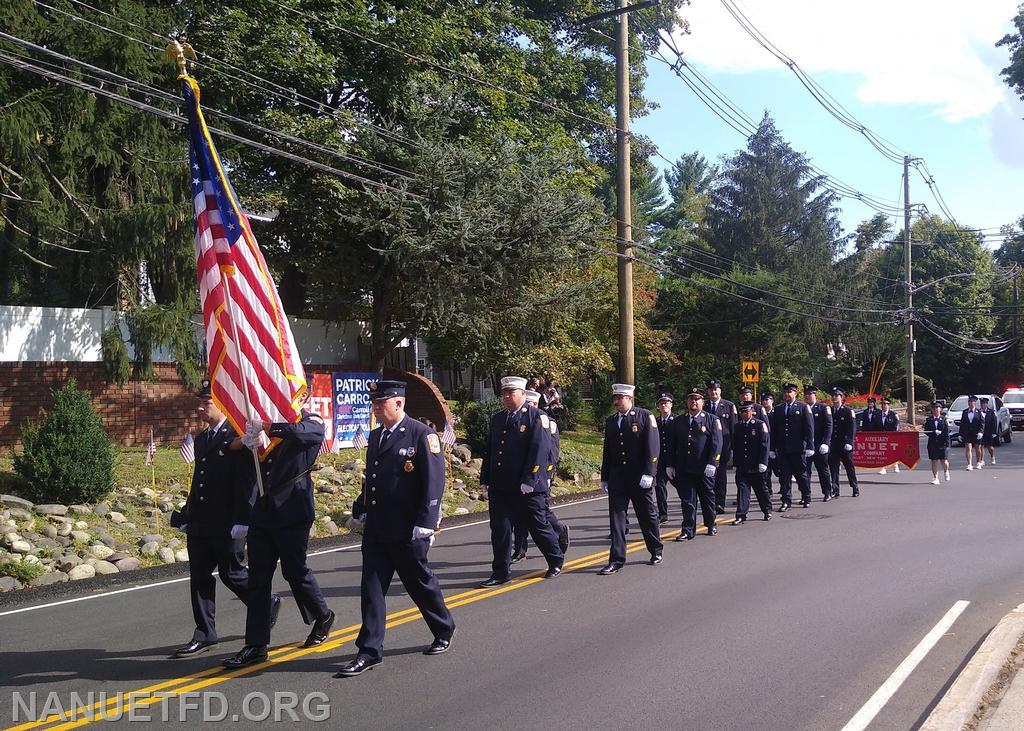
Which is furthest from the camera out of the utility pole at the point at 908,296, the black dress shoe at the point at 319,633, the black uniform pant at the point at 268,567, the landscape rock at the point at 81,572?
the utility pole at the point at 908,296

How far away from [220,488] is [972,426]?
21.5m

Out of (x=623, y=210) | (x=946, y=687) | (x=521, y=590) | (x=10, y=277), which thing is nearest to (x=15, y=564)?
(x=521, y=590)

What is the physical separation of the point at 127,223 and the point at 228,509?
10.1 m

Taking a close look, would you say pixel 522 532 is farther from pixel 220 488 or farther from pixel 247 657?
pixel 247 657

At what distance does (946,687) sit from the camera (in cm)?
593

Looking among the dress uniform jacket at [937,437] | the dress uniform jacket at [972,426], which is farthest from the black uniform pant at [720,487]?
the dress uniform jacket at [972,426]

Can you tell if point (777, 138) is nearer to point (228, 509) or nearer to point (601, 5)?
point (601, 5)

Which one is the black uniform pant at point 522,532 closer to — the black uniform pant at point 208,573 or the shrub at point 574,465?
the black uniform pant at point 208,573

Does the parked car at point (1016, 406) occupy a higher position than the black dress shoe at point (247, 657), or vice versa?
the parked car at point (1016, 406)

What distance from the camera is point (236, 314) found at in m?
7.06

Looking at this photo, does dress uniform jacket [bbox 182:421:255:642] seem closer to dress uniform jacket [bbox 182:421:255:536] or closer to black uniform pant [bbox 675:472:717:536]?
dress uniform jacket [bbox 182:421:255:536]

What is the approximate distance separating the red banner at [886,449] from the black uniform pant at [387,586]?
Result: 15.9 m

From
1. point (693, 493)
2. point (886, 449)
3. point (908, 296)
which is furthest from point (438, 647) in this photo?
point (908, 296)

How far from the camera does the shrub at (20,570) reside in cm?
1043
